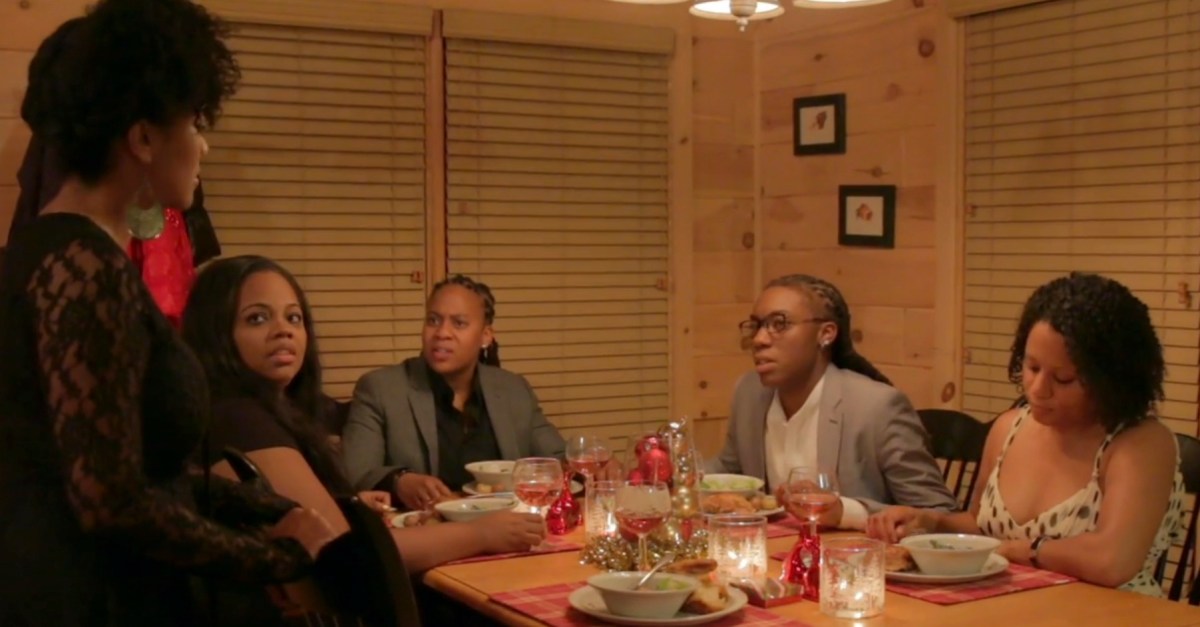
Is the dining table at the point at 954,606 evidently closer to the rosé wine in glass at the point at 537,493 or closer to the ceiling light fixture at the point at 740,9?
the rosé wine in glass at the point at 537,493

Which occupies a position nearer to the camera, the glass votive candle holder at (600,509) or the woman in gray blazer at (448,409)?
the glass votive candle holder at (600,509)

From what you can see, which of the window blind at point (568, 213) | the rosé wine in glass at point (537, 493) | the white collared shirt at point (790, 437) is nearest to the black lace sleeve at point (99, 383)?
the rosé wine in glass at point (537, 493)

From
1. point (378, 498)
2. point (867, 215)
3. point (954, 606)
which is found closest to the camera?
point (954, 606)

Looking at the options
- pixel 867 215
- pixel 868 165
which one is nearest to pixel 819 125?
pixel 868 165

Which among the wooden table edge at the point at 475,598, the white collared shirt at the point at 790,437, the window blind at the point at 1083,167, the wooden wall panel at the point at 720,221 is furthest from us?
the wooden wall panel at the point at 720,221

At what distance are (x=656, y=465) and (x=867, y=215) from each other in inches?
76.5

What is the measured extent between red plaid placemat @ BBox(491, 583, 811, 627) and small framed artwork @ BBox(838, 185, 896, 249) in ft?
8.01

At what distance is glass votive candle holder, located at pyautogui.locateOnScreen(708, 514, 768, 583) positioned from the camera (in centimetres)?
233

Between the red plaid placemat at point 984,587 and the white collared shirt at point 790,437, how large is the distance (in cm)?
79

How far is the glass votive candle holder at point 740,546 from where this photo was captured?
233 cm

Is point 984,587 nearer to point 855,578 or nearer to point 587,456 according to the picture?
point 855,578

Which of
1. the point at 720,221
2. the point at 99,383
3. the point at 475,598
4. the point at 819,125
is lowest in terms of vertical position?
the point at 475,598

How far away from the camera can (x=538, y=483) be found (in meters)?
2.70

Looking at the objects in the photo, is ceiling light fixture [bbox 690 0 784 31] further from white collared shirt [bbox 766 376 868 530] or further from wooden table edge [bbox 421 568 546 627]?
wooden table edge [bbox 421 568 546 627]
